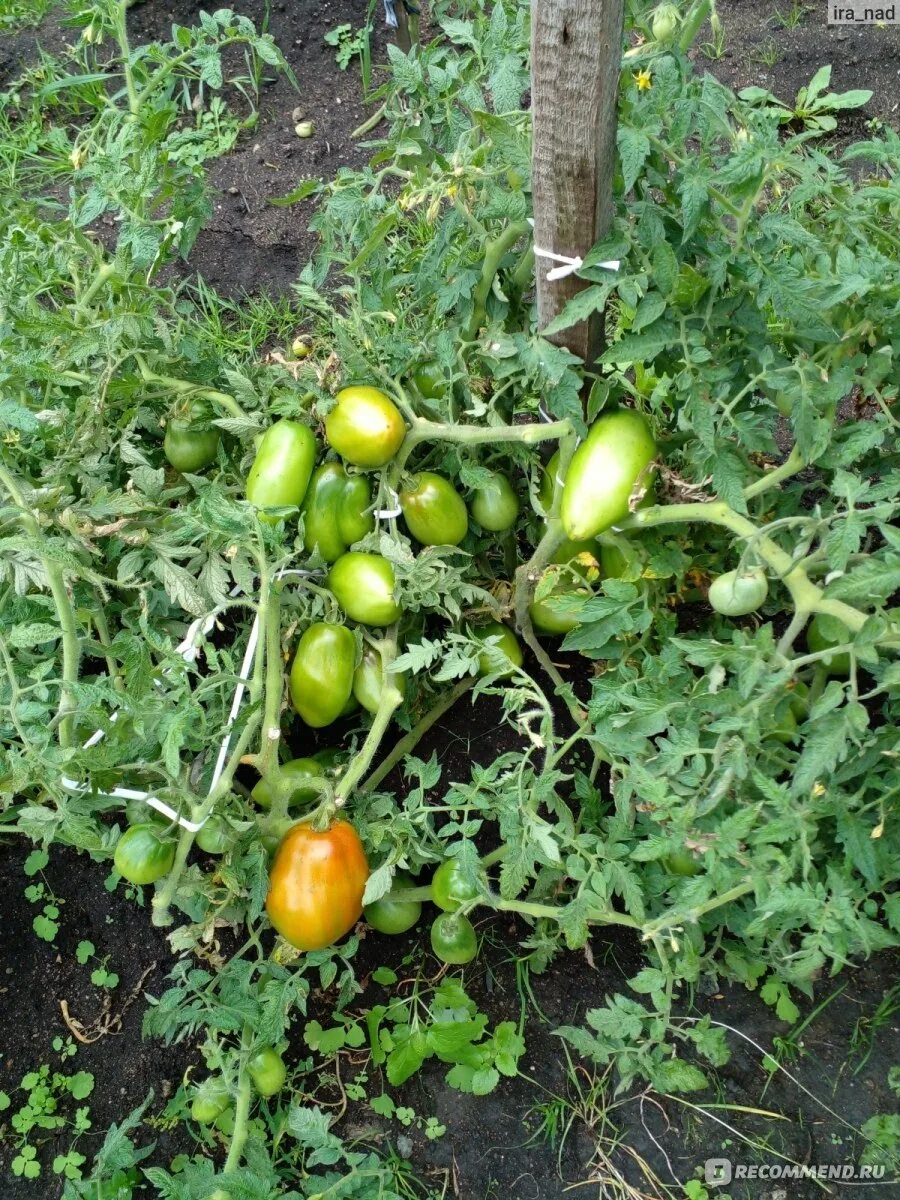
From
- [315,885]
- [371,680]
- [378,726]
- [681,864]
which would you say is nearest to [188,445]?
[371,680]

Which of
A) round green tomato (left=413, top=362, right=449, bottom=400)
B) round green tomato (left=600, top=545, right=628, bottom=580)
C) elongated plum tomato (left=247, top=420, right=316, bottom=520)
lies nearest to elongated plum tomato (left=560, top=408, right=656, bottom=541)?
round green tomato (left=600, top=545, right=628, bottom=580)

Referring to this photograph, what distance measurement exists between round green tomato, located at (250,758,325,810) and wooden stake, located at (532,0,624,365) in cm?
105

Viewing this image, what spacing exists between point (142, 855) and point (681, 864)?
3.17ft

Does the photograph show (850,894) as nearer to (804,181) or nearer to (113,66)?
(804,181)

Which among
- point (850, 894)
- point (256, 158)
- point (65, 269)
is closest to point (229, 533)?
point (65, 269)

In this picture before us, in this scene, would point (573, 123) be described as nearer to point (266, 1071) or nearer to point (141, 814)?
point (141, 814)

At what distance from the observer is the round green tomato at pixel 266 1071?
1.69 metres

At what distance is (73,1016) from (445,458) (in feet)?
4.70

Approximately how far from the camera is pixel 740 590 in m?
1.59

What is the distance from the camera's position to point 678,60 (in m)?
1.47

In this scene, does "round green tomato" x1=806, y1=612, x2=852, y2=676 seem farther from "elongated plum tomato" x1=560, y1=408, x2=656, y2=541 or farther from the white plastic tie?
the white plastic tie

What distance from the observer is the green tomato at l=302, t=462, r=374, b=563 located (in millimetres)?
1982

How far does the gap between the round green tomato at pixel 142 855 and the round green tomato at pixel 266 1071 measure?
15.1 inches

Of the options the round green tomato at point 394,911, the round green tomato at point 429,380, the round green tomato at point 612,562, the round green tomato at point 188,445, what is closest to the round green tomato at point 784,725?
the round green tomato at point 612,562
